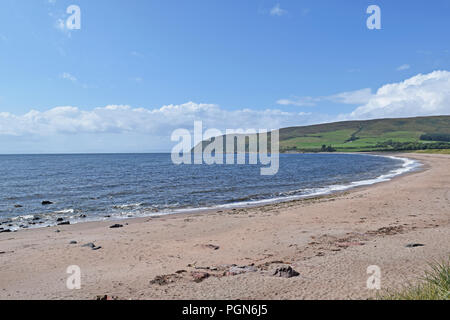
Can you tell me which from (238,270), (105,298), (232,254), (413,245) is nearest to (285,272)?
(238,270)

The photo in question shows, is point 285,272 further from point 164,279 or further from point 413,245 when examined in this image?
point 413,245

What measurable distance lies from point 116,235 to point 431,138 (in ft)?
683

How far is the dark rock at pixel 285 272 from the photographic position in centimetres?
890

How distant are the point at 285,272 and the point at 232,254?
336cm

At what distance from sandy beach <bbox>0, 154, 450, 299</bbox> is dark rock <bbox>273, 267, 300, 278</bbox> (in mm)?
180

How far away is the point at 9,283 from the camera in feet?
30.5

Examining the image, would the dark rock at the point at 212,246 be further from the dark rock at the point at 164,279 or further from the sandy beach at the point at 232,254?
the dark rock at the point at 164,279

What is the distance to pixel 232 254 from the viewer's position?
11977 millimetres

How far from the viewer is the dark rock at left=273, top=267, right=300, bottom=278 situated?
890 cm

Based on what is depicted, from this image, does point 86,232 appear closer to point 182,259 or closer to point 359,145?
point 182,259

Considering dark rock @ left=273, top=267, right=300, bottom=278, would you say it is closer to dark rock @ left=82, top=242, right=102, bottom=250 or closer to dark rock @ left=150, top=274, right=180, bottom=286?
dark rock @ left=150, top=274, right=180, bottom=286

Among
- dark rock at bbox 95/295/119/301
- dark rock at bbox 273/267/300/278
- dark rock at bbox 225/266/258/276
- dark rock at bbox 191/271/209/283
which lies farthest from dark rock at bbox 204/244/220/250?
dark rock at bbox 95/295/119/301

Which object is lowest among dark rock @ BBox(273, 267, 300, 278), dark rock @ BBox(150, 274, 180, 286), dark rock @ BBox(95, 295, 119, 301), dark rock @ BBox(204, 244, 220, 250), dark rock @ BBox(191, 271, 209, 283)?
dark rock @ BBox(204, 244, 220, 250)
